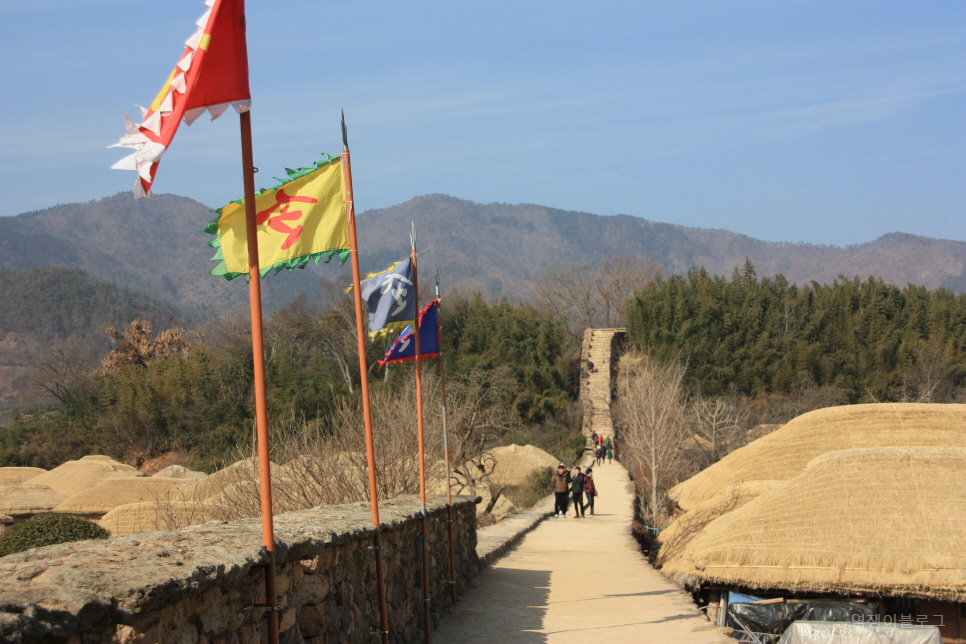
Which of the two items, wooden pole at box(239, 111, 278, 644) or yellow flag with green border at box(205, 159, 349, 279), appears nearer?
wooden pole at box(239, 111, 278, 644)

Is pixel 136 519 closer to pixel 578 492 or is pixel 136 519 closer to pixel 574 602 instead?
pixel 578 492

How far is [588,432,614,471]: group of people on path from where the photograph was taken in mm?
44219

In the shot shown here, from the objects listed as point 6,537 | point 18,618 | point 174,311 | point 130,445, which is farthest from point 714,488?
point 174,311

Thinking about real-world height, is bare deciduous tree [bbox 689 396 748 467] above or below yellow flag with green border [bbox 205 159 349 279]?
below

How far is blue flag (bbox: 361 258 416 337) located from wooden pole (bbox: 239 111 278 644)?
4514mm

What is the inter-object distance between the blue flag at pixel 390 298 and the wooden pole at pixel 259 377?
4.51 m

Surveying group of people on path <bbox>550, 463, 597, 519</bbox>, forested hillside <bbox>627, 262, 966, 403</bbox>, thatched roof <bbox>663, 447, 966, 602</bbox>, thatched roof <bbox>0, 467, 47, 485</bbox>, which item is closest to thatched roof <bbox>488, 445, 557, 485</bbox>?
group of people on path <bbox>550, 463, 597, 519</bbox>

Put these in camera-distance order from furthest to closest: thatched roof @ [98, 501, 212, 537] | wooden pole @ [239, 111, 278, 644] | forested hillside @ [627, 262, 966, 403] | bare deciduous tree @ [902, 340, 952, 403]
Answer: forested hillside @ [627, 262, 966, 403]
bare deciduous tree @ [902, 340, 952, 403]
thatched roof @ [98, 501, 212, 537]
wooden pole @ [239, 111, 278, 644]

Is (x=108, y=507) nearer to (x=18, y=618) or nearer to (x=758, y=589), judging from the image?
(x=758, y=589)

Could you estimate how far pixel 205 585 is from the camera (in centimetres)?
450

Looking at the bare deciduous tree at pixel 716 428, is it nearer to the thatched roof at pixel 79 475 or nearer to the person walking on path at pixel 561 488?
the person walking on path at pixel 561 488

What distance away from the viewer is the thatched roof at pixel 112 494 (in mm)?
27641

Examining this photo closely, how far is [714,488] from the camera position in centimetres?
1953

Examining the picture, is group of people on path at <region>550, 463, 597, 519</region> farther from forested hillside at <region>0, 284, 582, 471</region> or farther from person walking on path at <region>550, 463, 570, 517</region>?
forested hillside at <region>0, 284, 582, 471</region>
